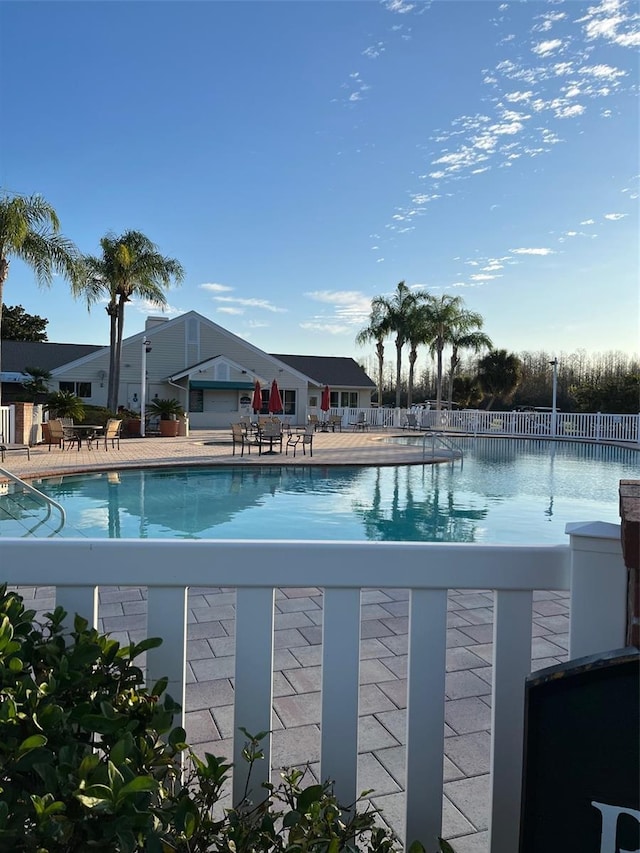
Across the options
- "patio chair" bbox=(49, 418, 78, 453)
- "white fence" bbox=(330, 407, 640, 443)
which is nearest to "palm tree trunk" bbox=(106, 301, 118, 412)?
"patio chair" bbox=(49, 418, 78, 453)

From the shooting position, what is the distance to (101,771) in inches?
37.4

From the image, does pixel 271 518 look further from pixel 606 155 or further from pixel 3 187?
pixel 3 187

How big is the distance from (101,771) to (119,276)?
25.1 metres

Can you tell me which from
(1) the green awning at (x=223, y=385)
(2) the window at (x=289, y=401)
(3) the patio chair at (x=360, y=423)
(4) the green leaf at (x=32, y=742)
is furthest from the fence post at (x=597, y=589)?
(2) the window at (x=289, y=401)

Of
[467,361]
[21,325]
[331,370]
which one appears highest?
[21,325]

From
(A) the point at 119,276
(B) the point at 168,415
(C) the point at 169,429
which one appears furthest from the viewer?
(B) the point at 168,415

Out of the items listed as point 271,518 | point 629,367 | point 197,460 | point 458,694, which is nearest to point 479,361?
point 629,367

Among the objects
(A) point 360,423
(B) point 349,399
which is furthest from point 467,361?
(A) point 360,423

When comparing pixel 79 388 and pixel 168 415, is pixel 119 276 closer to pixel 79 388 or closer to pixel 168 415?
pixel 168 415

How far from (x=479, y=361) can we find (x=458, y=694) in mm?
38951

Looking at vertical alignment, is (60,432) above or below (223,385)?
below

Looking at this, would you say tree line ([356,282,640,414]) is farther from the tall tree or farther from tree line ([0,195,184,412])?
the tall tree

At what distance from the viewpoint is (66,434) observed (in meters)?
16.8

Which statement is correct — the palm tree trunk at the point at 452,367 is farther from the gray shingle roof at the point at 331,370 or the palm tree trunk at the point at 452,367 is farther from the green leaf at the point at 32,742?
the green leaf at the point at 32,742
